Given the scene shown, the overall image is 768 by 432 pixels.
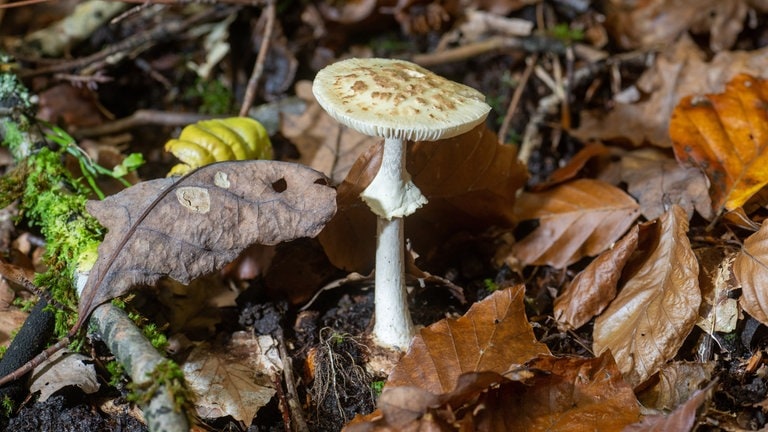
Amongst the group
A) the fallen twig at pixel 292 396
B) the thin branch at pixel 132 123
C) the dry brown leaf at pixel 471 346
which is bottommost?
the fallen twig at pixel 292 396

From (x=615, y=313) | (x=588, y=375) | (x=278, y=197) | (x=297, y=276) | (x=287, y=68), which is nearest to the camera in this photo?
(x=588, y=375)

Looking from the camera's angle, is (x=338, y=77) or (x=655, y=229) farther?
(x=655, y=229)

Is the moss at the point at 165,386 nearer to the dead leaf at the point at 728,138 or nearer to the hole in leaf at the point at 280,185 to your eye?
the hole in leaf at the point at 280,185

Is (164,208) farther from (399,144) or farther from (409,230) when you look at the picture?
(409,230)

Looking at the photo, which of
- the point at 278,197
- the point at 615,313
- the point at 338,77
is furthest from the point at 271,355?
the point at 615,313

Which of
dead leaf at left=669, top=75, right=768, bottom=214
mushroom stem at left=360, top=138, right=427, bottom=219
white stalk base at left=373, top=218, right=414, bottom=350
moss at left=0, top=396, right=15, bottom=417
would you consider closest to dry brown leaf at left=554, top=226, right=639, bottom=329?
dead leaf at left=669, top=75, right=768, bottom=214

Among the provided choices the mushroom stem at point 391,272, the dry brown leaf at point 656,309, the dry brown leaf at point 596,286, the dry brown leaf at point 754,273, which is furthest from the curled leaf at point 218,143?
the dry brown leaf at point 754,273
